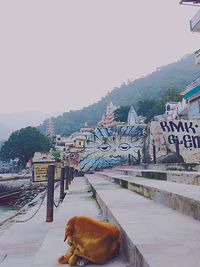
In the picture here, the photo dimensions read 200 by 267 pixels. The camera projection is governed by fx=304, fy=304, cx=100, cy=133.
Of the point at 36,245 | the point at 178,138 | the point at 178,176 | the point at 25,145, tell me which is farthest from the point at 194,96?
the point at 25,145

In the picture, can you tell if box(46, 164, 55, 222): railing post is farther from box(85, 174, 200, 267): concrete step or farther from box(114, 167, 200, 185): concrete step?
box(85, 174, 200, 267): concrete step

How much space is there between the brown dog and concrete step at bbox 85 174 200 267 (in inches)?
5.1

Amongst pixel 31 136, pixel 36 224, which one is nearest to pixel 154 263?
pixel 36 224

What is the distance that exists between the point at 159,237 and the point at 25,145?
194 ft

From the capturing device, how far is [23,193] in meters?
26.0

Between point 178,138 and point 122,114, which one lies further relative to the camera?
point 122,114

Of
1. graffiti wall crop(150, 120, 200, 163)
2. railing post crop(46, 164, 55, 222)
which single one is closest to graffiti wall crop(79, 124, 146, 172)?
graffiti wall crop(150, 120, 200, 163)

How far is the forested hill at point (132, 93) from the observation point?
107562 millimetres

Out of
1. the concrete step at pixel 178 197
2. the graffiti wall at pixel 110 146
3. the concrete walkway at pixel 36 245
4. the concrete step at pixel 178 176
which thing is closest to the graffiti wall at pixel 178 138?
the graffiti wall at pixel 110 146

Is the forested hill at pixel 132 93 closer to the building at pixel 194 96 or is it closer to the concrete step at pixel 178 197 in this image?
the building at pixel 194 96

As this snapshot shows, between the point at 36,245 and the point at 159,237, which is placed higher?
the point at 159,237

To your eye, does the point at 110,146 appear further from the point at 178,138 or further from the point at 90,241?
the point at 90,241

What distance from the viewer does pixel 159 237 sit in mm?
2355

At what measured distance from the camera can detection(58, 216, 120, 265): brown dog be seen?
2469mm
